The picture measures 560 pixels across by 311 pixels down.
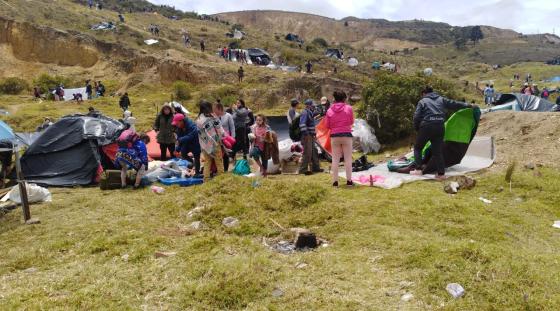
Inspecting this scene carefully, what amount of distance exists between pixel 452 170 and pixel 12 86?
92.7 ft

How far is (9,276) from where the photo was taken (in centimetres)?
441

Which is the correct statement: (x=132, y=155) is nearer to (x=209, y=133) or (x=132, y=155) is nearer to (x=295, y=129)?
(x=209, y=133)

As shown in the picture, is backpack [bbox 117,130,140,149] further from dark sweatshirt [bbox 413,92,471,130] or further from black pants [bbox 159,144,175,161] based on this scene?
dark sweatshirt [bbox 413,92,471,130]

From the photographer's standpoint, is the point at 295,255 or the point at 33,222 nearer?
the point at 295,255

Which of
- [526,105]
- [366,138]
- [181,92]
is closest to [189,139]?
[366,138]

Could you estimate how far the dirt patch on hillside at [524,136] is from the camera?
8656 mm

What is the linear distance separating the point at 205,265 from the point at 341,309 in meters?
1.43

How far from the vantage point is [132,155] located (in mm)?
8055

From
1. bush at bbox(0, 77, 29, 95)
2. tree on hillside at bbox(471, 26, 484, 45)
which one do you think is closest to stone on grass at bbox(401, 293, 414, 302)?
bush at bbox(0, 77, 29, 95)

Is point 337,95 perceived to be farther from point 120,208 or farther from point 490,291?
point 490,291

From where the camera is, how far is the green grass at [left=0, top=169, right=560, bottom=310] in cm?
361

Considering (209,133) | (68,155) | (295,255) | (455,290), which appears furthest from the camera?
(68,155)

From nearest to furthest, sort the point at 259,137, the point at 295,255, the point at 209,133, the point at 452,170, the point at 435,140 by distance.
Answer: the point at 295,255 → the point at 435,140 → the point at 209,133 → the point at 452,170 → the point at 259,137

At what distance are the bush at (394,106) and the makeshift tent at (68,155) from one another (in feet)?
24.5
